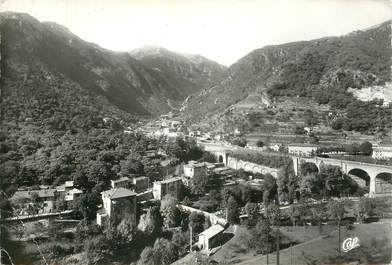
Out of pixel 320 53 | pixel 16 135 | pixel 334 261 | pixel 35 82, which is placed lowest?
pixel 334 261

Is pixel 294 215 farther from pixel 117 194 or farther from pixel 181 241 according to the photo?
pixel 117 194

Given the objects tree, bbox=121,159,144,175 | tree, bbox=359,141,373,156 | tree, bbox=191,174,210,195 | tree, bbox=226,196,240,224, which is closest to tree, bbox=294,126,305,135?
tree, bbox=359,141,373,156

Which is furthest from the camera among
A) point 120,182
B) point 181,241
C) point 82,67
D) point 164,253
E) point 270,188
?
point 82,67

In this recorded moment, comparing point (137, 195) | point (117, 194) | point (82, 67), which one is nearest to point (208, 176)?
point (137, 195)

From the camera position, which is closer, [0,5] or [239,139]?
[0,5]

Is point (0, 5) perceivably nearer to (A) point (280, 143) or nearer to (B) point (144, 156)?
(B) point (144, 156)

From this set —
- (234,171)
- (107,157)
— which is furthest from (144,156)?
(234,171)

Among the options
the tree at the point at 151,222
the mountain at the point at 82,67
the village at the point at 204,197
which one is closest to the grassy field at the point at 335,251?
the village at the point at 204,197

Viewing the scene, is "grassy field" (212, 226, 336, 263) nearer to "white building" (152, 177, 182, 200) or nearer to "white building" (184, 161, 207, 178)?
"white building" (152, 177, 182, 200)
